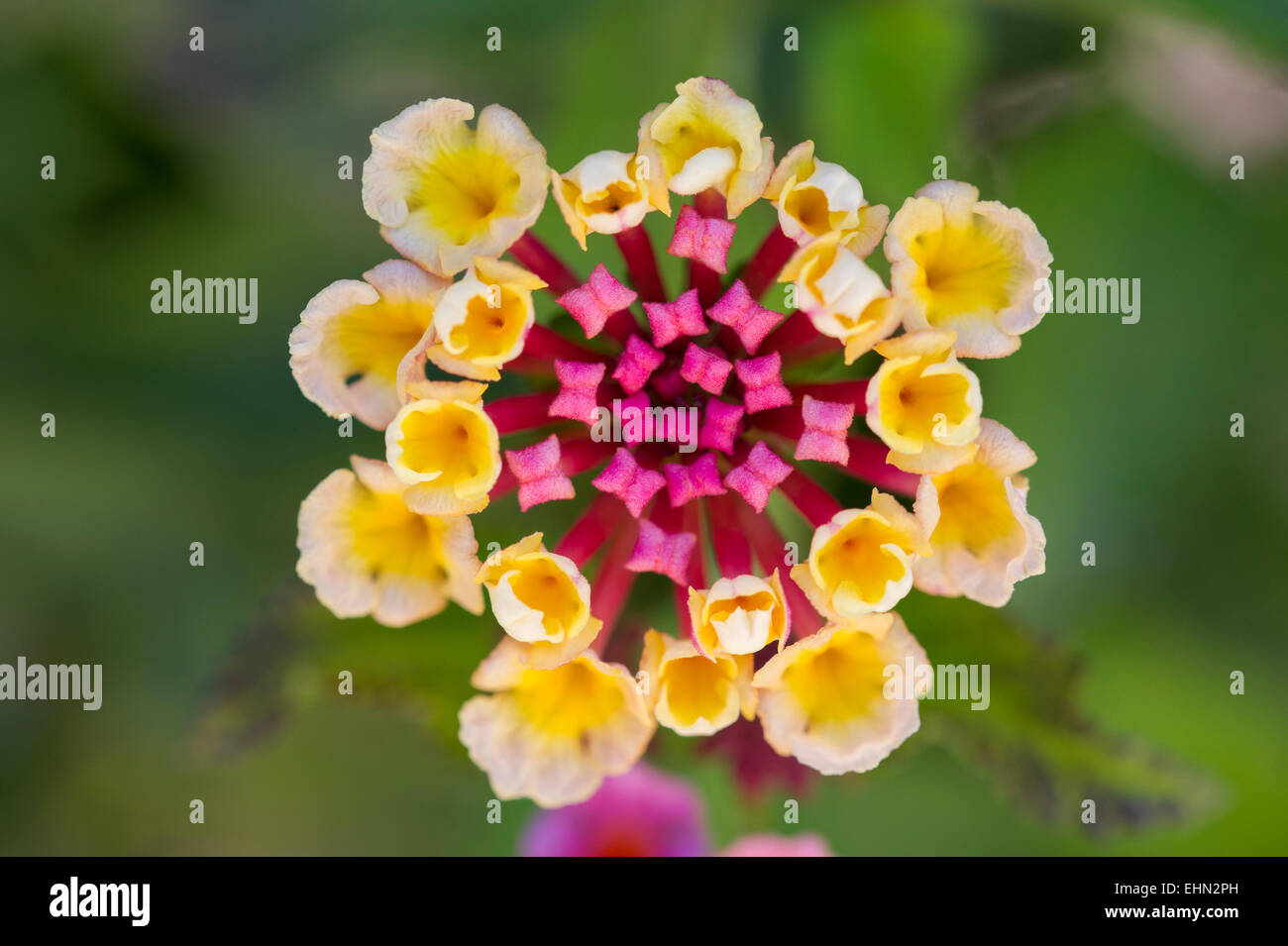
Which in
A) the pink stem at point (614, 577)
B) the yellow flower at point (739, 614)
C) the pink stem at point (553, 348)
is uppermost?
the pink stem at point (553, 348)

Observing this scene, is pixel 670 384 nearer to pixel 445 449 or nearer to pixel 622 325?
pixel 622 325

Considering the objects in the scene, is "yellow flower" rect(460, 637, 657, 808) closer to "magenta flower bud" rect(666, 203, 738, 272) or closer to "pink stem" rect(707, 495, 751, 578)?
"pink stem" rect(707, 495, 751, 578)

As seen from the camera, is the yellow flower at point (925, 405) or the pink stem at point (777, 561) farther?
the pink stem at point (777, 561)

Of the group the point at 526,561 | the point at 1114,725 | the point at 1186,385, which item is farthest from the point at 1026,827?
the point at 526,561

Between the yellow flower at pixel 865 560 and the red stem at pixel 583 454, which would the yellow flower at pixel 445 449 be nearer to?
the red stem at pixel 583 454

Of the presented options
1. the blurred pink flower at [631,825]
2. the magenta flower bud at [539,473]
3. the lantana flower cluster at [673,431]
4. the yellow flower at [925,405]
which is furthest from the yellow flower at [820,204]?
the blurred pink flower at [631,825]

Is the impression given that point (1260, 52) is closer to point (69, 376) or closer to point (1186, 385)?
point (1186, 385)

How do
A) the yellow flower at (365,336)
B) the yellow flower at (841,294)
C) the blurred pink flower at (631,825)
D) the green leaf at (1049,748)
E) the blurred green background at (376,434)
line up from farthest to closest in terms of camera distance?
the blurred green background at (376,434)
the blurred pink flower at (631,825)
the green leaf at (1049,748)
the yellow flower at (365,336)
the yellow flower at (841,294)

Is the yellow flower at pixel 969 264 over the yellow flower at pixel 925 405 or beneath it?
over
